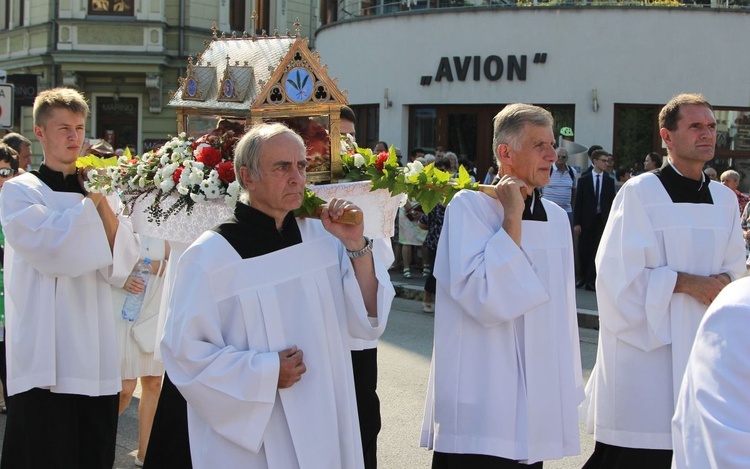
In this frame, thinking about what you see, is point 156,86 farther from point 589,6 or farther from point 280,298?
point 280,298

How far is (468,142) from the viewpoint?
17.8 m

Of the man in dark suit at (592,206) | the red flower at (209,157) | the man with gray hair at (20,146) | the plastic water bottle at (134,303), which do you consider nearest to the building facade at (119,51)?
the man in dark suit at (592,206)

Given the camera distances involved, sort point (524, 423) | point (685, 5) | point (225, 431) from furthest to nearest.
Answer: point (685, 5) < point (524, 423) < point (225, 431)

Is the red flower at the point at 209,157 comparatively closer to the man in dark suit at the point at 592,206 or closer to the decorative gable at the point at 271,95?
the decorative gable at the point at 271,95

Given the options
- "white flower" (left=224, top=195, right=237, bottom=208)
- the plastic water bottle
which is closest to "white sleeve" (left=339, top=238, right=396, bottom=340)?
"white flower" (left=224, top=195, right=237, bottom=208)

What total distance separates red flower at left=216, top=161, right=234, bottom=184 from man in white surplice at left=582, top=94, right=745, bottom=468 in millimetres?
1881

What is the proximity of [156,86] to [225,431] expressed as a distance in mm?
23738

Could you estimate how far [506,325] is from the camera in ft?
13.6

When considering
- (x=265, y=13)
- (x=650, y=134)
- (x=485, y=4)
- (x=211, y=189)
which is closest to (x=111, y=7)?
(x=265, y=13)

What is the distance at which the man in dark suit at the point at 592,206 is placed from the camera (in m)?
13.1

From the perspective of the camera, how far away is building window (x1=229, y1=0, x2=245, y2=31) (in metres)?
27.9

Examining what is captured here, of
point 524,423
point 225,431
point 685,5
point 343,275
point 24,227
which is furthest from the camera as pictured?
point 685,5

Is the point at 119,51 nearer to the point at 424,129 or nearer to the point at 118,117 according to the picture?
the point at 118,117

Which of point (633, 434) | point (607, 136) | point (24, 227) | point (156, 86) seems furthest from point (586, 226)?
point (156, 86)
